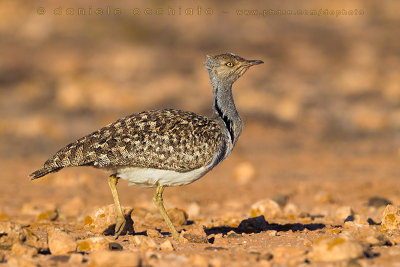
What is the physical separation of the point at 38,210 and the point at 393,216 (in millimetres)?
4650

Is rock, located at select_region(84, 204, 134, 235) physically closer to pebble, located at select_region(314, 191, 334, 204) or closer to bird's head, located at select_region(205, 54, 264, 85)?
bird's head, located at select_region(205, 54, 264, 85)

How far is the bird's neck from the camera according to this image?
811 cm


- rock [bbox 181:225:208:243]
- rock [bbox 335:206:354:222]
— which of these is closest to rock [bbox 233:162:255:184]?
rock [bbox 335:206:354:222]

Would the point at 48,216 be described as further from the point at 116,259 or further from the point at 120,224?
the point at 116,259

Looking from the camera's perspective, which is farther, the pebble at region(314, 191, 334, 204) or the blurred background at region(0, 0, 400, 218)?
the blurred background at region(0, 0, 400, 218)

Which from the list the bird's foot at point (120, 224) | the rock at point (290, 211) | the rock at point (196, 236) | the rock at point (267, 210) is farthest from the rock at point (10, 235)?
the rock at point (290, 211)

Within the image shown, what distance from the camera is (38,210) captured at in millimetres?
9773

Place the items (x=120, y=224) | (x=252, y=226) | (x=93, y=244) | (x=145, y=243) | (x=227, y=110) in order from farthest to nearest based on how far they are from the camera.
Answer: (x=227, y=110) → (x=252, y=226) → (x=120, y=224) → (x=145, y=243) → (x=93, y=244)

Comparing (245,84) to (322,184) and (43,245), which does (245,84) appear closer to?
(322,184)

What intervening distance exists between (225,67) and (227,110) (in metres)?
0.55

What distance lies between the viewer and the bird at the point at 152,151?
7.05 m

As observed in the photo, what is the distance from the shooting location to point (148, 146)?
7109 mm

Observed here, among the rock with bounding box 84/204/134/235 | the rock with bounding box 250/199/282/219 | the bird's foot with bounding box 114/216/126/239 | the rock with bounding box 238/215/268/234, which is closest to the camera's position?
the bird's foot with bounding box 114/216/126/239

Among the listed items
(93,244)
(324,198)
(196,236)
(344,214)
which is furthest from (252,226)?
(324,198)
